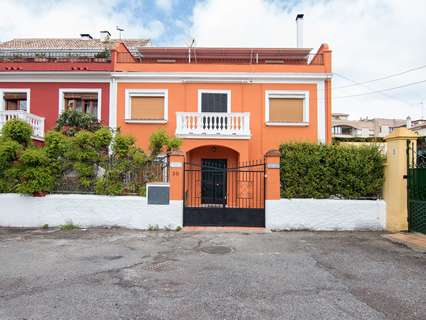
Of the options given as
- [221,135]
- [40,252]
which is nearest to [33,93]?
[221,135]

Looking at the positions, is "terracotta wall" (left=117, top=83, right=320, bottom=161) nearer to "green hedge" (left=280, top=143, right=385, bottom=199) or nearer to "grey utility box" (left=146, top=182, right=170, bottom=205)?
"green hedge" (left=280, top=143, right=385, bottom=199)

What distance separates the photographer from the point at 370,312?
151 inches

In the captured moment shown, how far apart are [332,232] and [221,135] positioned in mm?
6078

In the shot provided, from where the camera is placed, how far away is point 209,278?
5.04m

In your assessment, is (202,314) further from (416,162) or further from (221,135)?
(221,135)

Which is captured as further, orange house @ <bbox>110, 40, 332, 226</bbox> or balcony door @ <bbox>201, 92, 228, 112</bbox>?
balcony door @ <bbox>201, 92, 228, 112</bbox>

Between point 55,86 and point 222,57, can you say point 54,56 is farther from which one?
point 222,57

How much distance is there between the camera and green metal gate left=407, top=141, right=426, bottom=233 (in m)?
8.51

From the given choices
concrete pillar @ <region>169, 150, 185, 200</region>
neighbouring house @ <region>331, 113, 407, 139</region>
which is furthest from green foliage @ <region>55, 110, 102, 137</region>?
neighbouring house @ <region>331, 113, 407, 139</region>

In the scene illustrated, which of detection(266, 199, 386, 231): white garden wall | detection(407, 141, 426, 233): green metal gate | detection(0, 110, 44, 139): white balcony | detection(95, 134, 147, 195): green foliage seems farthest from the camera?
detection(0, 110, 44, 139): white balcony

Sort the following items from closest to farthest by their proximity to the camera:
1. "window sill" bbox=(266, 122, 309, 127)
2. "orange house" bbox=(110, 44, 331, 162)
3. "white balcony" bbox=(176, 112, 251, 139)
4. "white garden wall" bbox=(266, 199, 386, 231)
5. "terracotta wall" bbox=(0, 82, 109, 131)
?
→ "white garden wall" bbox=(266, 199, 386, 231), "white balcony" bbox=(176, 112, 251, 139), "window sill" bbox=(266, 122, 309, 127), "orange house" bbox=(110, 44, 331, 162), "terracotta wall" bbox=(0, 82, 109, 131)

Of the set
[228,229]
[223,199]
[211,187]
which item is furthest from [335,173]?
[211,187]

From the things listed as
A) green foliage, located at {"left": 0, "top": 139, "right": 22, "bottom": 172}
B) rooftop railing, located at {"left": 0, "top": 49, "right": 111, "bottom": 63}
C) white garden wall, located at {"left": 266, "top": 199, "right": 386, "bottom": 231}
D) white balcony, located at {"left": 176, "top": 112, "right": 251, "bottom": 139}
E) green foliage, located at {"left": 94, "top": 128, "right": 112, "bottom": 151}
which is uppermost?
rooftop railing, located at {"left": 0, "top": 49, "right": 111, "bottom": 63}

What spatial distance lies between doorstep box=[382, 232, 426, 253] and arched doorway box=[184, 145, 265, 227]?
3.59 metres
